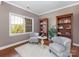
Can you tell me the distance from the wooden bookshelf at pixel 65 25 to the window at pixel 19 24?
7.33ft

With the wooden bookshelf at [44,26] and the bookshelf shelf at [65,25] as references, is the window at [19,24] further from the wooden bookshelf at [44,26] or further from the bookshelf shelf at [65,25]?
the bookshelf shelf at [65,25]

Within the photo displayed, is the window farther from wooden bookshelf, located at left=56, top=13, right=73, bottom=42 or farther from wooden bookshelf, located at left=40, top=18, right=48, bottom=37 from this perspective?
wooden bookshelf, located at left=56, top=13, right=73, bottom=42

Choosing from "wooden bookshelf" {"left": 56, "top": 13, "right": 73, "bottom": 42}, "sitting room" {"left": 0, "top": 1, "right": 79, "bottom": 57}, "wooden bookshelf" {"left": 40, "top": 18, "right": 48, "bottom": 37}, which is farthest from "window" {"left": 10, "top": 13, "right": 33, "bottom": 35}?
"wooden bookshelf" {"left": 56, "top": 13, "right": 73, "bottom": 42}

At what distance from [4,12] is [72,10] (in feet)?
12.6

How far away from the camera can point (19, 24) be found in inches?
218

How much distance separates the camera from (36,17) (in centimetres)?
684

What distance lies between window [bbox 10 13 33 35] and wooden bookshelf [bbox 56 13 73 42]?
2.24 metres

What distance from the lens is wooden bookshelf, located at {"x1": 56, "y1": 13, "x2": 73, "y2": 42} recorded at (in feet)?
16.5

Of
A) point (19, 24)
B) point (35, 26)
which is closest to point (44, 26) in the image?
point (35, 26)

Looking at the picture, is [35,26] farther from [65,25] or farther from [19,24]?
[65,25]

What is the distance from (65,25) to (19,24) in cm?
306

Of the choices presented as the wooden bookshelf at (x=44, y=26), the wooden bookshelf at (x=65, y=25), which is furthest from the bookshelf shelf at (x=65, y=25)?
the wooden bookshelf at (x=44, y=26)

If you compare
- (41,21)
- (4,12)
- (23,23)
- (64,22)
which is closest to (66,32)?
(64,22)

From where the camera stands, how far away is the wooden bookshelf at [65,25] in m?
5.03
